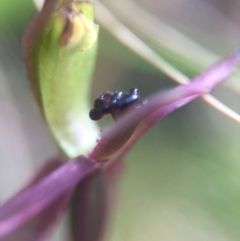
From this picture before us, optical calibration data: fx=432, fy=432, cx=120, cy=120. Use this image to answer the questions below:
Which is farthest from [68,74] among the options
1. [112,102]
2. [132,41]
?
[132,41]

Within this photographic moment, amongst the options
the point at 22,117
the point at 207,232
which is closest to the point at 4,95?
the point at 22,117

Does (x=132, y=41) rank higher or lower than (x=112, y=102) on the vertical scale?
higher

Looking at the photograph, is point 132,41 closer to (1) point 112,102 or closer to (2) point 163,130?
(2) point 163,130

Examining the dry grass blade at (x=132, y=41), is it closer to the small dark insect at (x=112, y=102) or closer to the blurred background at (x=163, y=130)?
the blurred background at (x=163, y=130)

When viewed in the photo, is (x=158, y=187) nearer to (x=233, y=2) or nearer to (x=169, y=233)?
(x=169, y=233)

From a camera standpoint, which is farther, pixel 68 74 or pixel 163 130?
pixel 163 130

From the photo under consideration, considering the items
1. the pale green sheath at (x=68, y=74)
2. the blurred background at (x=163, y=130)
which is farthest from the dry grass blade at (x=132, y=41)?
the pale green sheath at (x=68, y=74)

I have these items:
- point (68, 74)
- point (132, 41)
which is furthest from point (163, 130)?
point (68, 74)

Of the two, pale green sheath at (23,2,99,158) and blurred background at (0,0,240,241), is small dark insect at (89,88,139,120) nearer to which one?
pale green sheath at (23,2,99,158)
